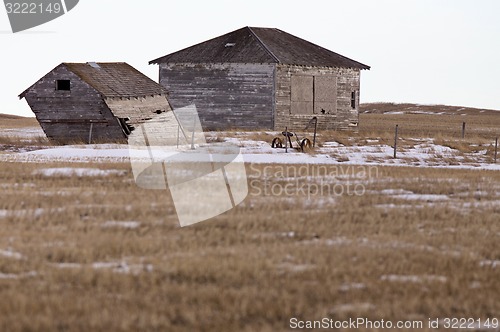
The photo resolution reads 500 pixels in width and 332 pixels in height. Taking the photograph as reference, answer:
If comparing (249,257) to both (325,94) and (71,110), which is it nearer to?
(71,110)

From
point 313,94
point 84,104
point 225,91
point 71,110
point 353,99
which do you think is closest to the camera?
point 84,104

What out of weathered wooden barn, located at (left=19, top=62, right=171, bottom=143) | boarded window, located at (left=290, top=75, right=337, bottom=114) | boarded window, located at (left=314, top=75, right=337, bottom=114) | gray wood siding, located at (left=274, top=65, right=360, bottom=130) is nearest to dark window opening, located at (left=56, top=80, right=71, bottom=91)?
weathered wooden barn, located at (left=19, top=62, right=171, bottom=143)

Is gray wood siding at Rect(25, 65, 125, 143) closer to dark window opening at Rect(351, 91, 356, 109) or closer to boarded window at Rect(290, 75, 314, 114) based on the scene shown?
boarded window at Rect(290, 75, 314, 114)

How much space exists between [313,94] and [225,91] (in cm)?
433

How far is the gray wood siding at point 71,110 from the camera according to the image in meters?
35.6

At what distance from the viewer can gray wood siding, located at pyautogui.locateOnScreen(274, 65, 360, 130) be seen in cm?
4034

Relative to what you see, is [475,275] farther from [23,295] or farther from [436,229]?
[23,295]

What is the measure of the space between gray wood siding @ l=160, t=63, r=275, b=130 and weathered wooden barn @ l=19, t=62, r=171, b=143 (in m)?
4.45

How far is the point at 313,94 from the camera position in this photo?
1651 inches

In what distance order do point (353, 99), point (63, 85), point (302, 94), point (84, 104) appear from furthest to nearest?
point (353, 99) → point (302, 94) → point (63, 85) → point (84, 104)

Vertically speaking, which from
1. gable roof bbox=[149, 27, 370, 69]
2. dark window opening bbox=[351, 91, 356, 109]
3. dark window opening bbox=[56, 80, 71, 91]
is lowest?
dark window opening bbox=[351, 91, 356, 109]

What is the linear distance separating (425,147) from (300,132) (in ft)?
24.3

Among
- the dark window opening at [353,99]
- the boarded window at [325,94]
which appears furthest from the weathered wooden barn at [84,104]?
the dark window opening at [353,99]

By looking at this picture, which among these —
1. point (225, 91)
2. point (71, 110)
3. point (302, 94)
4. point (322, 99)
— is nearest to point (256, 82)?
point (225, 91)
